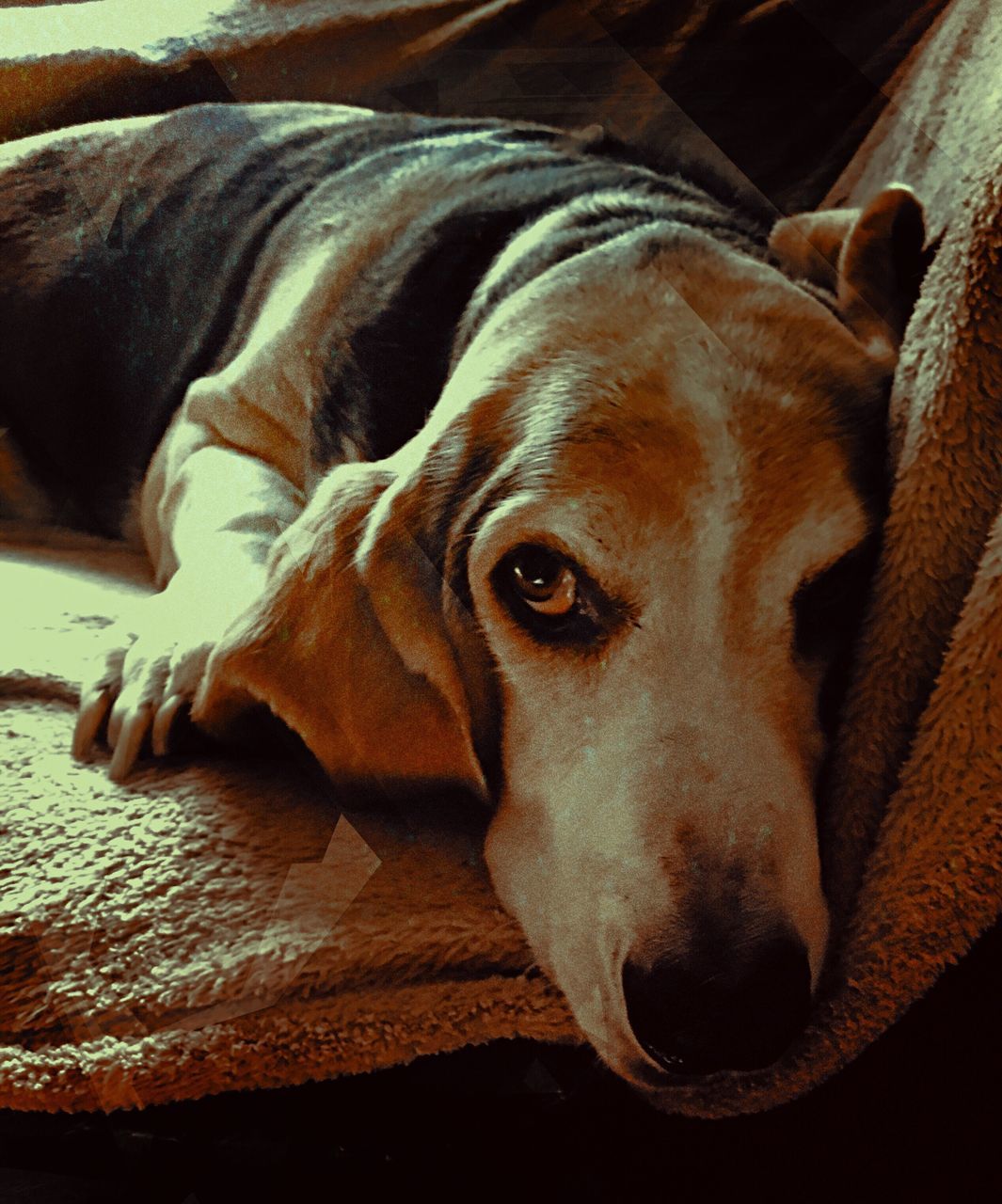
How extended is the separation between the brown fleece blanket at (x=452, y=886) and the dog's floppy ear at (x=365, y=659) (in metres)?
0.07

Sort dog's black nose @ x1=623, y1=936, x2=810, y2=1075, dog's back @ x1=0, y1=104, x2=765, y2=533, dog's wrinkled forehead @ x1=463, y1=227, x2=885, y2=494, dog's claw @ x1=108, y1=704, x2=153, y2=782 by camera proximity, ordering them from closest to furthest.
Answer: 1. dog's black nose @ x1=623, y1=936, x2=810, y2=1075
2. dog's wrinkled forehead @ x1=463, y1=227, x2=885, y2=494
3. dog's claw @ x1=108, y1=704, x2=153, y2=782
4. dog's back @ x1=0, y1=104, x2=765, y2=533

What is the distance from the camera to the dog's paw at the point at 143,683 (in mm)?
1146

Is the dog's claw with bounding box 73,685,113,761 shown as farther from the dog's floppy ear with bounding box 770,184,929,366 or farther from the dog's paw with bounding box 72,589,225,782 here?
the dog's floppy ear with bounding box 770,184,929,366

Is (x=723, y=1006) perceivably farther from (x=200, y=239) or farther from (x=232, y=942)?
(x=200, y=239)

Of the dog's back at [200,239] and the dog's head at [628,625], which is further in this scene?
the dog's back at [200,239]

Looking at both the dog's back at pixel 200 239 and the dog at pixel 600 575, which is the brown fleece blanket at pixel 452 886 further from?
the dog's back at pixel 200 239

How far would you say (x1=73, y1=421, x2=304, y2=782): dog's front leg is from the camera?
46.1 inches

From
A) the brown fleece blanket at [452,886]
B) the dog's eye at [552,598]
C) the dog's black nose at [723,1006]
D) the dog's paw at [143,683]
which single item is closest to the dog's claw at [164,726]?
the dog's paw at [143,683]

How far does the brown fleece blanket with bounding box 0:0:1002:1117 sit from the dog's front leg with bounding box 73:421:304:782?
0.47 feet

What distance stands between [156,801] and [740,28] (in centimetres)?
143

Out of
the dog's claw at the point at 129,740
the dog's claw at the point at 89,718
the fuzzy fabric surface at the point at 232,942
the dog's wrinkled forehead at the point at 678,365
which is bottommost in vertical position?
the dog's claw at the point at 89,718

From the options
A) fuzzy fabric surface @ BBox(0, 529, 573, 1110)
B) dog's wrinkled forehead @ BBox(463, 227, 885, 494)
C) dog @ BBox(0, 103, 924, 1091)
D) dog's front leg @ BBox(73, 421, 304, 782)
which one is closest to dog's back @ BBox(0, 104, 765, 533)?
dog @ BBox(0, 103, 924, 1091)

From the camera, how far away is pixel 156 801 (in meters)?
1.06

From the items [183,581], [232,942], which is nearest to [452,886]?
[232,942]
